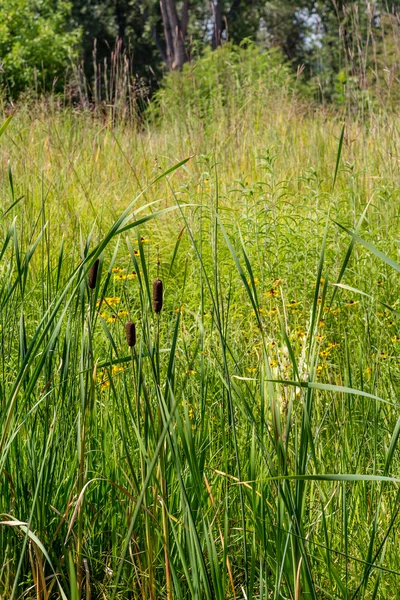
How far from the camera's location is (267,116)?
6.57 metres

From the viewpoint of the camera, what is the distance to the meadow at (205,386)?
1344 millimetres

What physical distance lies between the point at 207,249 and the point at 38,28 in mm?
13843

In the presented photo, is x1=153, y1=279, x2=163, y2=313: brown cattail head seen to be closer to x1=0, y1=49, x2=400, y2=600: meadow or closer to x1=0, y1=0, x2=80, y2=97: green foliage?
x1=0, y1=49, x2=400, y2=600: meadow

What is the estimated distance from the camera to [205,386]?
79.5 inches

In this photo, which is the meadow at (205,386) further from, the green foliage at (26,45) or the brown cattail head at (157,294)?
the green foliage at (26,45)

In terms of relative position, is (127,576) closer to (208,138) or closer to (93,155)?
(93,155)

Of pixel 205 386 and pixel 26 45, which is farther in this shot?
pixel 26 45

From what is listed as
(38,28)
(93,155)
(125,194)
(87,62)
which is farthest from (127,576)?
(87,62)

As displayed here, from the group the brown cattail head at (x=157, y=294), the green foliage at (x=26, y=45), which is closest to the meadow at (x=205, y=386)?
the brown cattail head at (x=157, y=294)

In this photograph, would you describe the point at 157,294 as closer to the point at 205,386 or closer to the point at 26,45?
the point at 205,386

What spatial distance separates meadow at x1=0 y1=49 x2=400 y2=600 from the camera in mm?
1344

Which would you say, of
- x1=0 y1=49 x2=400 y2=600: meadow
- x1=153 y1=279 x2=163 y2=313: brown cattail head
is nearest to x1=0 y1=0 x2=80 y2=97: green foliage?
x1=0 y1=49 x2=400 y2=600: meadow

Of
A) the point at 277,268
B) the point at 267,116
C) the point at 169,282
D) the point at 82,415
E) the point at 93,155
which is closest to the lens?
the point at 82,415

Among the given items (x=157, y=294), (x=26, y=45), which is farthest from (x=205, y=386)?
(x=26, y=45)
